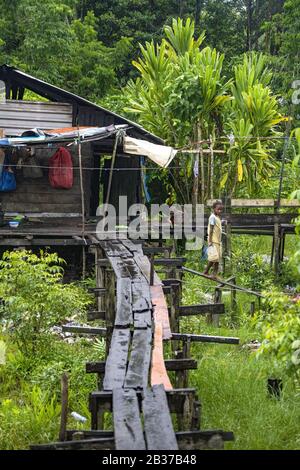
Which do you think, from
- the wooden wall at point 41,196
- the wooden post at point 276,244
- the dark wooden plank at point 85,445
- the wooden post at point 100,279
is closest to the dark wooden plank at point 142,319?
the dark wooden plank at point 85,445

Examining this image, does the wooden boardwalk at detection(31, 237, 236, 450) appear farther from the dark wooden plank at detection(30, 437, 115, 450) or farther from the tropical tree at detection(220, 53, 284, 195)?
the tropical tree at detection(220, 53, 284, 195)

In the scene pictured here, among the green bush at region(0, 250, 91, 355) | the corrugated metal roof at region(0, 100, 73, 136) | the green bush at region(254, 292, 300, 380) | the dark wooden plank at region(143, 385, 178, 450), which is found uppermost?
the corrugated metal roof at region(0, 100, 73, 136)

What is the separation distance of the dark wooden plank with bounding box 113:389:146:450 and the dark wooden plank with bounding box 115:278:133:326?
1.87 metres

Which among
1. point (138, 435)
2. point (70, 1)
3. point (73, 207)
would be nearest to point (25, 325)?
point (138, 435)

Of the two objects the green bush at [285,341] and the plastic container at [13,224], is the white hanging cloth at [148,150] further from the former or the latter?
the green bush at [285,341]

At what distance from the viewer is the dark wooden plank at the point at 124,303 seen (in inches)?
258

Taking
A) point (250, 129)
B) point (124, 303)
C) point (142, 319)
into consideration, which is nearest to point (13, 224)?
point (250, 129)

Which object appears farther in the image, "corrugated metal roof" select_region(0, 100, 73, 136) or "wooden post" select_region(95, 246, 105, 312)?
"corrugated metal roof" select_region(0, 100, 73, 136)

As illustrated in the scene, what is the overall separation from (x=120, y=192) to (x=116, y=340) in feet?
34.4

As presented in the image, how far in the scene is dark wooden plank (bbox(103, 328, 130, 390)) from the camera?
4.91 m

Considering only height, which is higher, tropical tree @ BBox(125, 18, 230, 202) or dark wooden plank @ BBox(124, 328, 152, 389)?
tropical tree @ BBox(125, 18, 230, 202)

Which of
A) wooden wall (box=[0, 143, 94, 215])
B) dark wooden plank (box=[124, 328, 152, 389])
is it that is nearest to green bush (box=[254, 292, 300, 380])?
dark wooden plank (box=[124, 328, 152, 389])

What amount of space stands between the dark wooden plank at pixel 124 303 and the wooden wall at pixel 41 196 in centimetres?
664

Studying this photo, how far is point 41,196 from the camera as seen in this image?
1466cm
